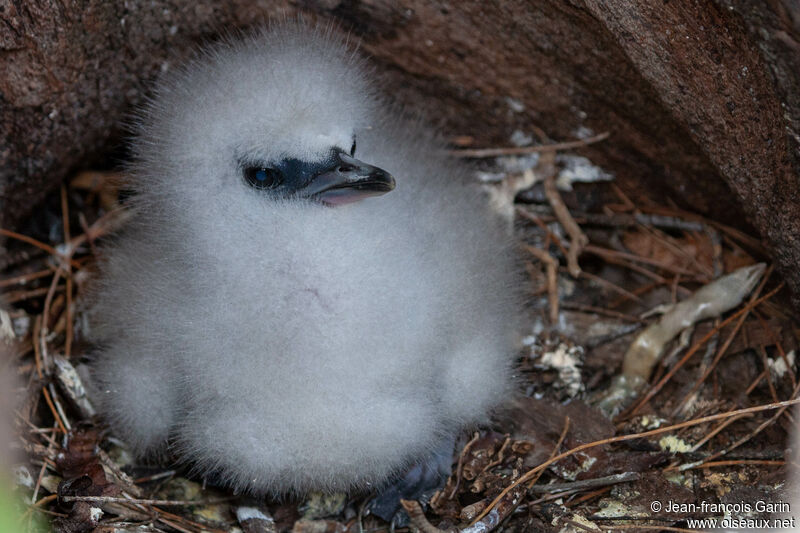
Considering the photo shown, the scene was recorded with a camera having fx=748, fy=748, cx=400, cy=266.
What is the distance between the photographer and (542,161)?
2811mm

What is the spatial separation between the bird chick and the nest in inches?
5.5

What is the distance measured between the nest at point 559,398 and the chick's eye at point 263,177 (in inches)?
31.7

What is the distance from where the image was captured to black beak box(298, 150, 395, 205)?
1.93 m

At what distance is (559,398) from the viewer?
2.41 metres

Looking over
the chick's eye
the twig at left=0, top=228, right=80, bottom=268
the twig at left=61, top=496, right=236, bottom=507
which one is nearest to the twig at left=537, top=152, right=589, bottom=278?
the chick's eye

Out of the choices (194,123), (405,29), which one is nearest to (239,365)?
(194,123)

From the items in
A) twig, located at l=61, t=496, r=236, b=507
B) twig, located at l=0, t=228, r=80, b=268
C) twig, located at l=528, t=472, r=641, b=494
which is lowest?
twig, located at l=61, t=496, r=236, b=507

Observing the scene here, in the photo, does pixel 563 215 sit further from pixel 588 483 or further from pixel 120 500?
pixel 120 500

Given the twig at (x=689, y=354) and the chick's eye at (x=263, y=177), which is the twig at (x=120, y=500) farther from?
the twig at (x=689, y=354)

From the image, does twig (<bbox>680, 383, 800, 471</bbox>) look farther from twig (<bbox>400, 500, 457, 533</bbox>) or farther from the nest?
twig (<bbox>400, 500, 457, 533</bbox>)

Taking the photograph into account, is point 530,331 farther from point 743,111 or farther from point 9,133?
point 9,133

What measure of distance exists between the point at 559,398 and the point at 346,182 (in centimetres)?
103

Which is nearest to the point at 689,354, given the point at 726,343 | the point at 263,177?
the point at 726,343

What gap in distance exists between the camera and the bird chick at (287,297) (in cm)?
195
